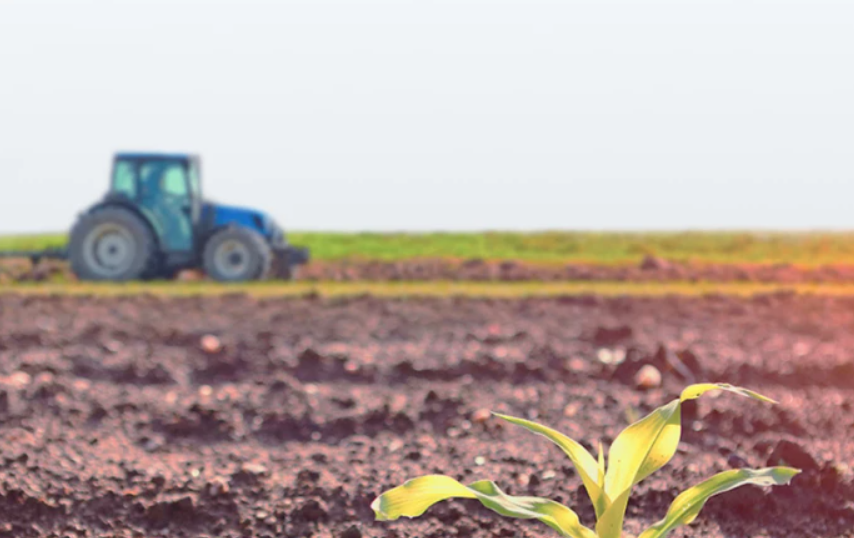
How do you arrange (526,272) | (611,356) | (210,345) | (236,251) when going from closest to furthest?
(611,356) → (210,345) → (236,251) → (526,272)

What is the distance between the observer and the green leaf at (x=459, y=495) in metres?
1.50

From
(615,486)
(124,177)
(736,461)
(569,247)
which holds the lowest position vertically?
(736,461)

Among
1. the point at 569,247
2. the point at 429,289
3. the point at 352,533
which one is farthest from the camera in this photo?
the point at 569,247

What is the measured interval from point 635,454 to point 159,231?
11.0 m

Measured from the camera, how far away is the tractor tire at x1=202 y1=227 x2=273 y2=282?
38.5ft

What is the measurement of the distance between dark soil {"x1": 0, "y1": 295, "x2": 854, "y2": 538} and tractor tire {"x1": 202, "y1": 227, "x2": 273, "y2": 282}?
4.24m

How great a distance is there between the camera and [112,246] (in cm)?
1208

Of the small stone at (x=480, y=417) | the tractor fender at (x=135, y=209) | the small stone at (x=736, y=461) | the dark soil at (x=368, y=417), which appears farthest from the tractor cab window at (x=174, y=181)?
the small stone at (x=736, y=461)

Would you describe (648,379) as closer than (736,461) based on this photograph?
No

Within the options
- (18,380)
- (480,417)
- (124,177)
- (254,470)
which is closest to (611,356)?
(480,417)

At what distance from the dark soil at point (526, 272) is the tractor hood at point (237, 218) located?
98 centimetres

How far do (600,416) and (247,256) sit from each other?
8.70m

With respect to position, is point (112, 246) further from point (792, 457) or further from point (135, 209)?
point (792, 457)

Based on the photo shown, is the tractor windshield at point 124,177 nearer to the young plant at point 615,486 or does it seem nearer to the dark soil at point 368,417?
the dark soil at point 368,417
